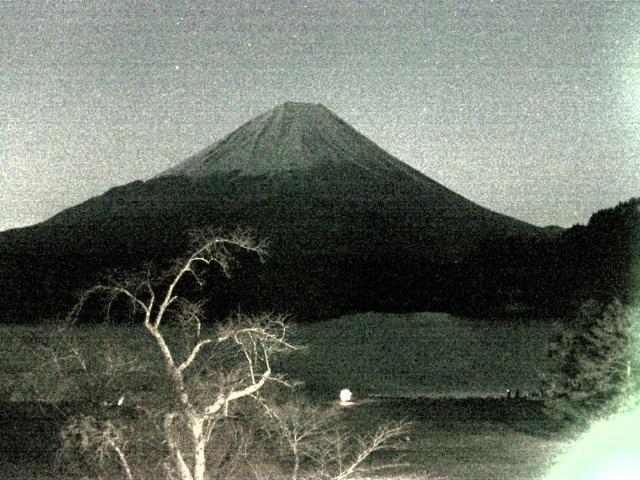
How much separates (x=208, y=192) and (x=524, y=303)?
8715cm

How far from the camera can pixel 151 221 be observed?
438 feet

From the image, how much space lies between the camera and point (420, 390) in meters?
25.2

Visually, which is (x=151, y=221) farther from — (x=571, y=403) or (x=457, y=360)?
(x=571, y=403)

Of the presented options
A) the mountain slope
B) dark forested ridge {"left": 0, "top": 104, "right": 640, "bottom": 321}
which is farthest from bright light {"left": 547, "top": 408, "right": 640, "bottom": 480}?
the mountain slope

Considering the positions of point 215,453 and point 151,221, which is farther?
point 151,221

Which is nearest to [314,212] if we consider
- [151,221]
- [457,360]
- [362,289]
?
[151,221]

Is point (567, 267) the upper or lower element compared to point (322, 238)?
upper

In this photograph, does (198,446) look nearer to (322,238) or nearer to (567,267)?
(567,267)

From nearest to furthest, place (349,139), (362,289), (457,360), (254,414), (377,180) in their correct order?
(254,414) → (457,360) → (362,289) → (377,180) → (349,139)

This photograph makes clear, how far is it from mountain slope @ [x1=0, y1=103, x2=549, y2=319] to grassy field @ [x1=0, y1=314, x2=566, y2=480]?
3491 cm

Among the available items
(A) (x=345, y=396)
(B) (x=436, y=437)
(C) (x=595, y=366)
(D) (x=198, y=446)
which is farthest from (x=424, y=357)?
(D) (x=198, y=446)

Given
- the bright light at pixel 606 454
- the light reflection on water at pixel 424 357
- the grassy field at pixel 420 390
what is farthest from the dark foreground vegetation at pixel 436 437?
the light reflection on water at pixel 424 357

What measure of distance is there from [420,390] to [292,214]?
111 metres

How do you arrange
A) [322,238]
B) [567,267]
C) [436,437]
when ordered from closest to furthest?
1. [436,437]
2. [567,267]
3. [322,238]
